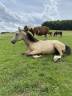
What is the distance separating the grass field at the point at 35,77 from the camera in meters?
7.64

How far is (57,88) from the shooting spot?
782 centimetres

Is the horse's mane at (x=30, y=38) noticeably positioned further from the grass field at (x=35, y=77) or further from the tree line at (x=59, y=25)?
the tree line at (x=59, y=25)

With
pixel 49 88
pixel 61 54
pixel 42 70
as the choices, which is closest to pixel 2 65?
pixel 42 70

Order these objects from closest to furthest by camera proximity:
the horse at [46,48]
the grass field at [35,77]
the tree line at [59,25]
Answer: the grass field at [35,77] → the horse at [46,48] → the tree line at [59,25]

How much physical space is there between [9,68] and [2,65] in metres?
0.67

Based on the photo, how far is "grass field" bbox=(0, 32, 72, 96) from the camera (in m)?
7.64

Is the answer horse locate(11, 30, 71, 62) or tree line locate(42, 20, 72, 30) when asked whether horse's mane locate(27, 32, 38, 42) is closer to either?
horse locate(11, 30, 71, 62)

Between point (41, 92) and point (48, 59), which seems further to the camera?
point (48, 59)

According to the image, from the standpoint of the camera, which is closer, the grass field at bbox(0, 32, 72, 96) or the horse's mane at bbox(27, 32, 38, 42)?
the grass field at bbox(0, 32, 72, 96)

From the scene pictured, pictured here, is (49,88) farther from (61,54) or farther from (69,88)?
(61,54)

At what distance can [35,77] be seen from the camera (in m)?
8.99

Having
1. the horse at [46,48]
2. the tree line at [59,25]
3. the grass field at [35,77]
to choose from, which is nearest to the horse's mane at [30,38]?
the horse at [46,48]

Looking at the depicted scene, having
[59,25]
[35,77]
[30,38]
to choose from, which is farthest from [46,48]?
[59,25]

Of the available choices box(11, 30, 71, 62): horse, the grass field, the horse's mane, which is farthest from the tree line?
the grass field
